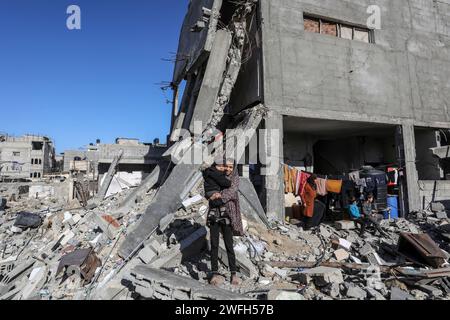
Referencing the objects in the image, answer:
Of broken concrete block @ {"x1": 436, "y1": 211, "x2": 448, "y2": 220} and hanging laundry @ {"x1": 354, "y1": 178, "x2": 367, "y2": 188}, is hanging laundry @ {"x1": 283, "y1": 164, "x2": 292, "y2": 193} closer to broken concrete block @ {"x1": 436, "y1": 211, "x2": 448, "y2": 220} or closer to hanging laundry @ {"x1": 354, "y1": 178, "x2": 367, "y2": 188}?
hanging laundry @ {"x1": 354, "y1": 178, "x2": 367, "y2": 188}

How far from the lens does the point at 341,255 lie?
5.89m

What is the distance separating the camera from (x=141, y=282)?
4016mm

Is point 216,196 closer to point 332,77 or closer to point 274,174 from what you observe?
point 274,174

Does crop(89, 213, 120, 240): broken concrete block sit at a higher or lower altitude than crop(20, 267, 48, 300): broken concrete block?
higher

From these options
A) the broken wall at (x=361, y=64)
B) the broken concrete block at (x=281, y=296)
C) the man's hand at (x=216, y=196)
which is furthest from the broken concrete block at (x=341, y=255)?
the broken wall at (x=361, y=64)

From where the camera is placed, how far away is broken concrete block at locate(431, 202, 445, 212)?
10.3 m

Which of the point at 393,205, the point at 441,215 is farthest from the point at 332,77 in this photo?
the point at 441,215

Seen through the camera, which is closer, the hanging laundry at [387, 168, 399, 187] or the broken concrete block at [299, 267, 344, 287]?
the broken concrete block at [299, 267, 344, 287]

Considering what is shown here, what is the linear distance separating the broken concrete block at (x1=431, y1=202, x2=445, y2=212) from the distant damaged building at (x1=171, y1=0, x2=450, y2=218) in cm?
22

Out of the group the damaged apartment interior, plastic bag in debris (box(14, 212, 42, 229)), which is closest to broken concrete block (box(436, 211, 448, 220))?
the damaged apartment interior

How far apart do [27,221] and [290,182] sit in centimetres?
841
